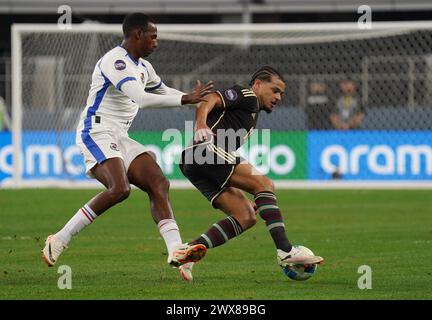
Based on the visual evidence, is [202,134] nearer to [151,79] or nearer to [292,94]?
[151,79]

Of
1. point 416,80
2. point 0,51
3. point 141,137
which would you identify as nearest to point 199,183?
point 141,137

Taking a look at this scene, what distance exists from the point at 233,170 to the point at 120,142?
1.28 meters

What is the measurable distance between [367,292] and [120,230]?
7.03 metres

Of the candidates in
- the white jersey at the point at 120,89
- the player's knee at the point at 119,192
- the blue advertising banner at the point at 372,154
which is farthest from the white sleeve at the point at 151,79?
the blue advertising banner at the point at 372,154

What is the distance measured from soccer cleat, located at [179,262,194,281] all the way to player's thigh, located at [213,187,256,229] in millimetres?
615

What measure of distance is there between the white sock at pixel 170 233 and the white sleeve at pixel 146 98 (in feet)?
3.68

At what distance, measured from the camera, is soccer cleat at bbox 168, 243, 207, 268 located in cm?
996

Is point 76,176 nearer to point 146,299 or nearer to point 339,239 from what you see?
point 339,239

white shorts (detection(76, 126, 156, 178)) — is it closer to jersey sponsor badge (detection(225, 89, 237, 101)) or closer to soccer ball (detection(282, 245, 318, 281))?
jersey sponsor badge (detection(225, 89, 237, 101))

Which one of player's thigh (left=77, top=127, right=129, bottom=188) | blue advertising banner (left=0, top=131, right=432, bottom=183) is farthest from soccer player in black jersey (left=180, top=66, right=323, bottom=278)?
blue advertising banner (left=0, top=131, right=432, bottom=183)

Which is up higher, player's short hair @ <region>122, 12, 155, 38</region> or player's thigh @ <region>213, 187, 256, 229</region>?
player's short hair @ <region>122, 12, 155, 38</region>

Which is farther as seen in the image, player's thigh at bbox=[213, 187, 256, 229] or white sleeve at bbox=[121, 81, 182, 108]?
player's thigh at bbox=[213, 187, 256, 229]

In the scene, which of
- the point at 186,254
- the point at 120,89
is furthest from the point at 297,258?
the point at 120,89

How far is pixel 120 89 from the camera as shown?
10453 mm
